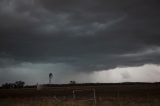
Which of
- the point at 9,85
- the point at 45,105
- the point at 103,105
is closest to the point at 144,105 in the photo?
the point at 103,105

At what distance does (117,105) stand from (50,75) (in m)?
109

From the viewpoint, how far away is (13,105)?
34562 millimetres

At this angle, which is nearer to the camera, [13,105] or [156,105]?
[156,105]

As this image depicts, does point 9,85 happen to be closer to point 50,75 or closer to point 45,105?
point 50,75

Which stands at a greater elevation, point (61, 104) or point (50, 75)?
point (50, 75)

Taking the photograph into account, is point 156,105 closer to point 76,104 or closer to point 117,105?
point 117,105

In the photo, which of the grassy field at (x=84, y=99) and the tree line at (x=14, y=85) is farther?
the tree line at (x=14, y=85)

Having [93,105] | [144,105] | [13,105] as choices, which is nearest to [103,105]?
[93,105]

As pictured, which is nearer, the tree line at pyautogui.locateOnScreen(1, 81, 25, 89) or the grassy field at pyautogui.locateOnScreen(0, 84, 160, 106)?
the grassy field at pyautogui.locateOnScreen(0, 84, 160, 106)

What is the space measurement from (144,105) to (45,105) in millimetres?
9947

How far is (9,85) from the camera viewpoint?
129875 millimetres

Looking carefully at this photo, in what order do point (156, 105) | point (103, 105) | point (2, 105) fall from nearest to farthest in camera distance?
point (156, 105) → point (103, 105) → point (2, 105)

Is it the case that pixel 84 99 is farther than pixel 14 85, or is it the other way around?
pixel 14 85

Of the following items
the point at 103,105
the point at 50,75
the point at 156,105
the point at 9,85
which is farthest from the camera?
the point at 50,75
